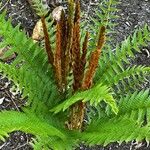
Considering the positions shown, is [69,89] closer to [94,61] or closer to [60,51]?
[60,51]

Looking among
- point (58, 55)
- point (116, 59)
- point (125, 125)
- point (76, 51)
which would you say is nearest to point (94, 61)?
point (76, 51)

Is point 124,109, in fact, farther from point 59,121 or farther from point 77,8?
point 77,8

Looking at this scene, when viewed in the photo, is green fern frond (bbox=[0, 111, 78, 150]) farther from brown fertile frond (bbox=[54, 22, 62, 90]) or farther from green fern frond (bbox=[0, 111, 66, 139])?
brown fertile frond (bbox=[54, 22, 62, 90])

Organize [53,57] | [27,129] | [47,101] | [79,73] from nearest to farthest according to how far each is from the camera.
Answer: [27,129] < [79,73] < [53,57] < [47,101]

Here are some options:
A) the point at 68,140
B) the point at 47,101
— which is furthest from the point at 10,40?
the point at 68,140

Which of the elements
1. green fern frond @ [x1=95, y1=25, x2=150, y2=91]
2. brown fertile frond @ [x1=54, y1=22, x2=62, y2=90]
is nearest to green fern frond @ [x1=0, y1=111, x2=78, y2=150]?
brown fertile frond @ [x1=54, y1=22, x2=62, y2=90]

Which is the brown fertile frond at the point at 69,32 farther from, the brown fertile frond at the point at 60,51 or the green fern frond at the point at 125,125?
the green fern frond at the point at 125,125

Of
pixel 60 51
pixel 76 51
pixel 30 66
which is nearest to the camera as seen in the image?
pixel 76 51
